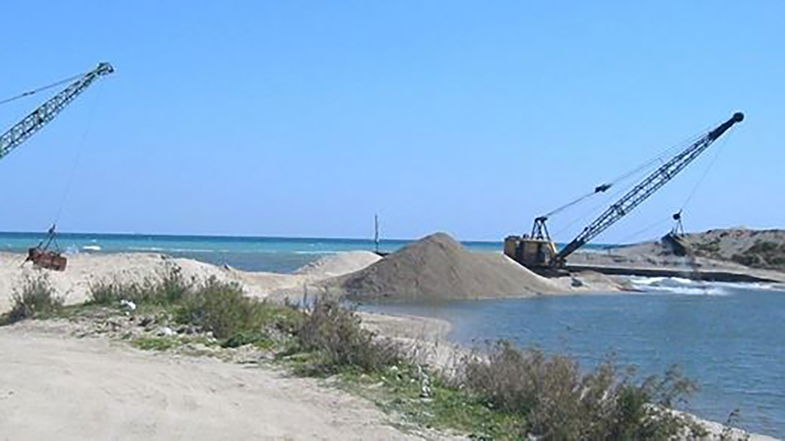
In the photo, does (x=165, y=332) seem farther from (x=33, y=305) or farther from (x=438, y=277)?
(x=438, y=277)

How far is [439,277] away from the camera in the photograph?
48.7 m

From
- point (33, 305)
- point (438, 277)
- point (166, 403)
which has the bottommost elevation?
point (166, 403)

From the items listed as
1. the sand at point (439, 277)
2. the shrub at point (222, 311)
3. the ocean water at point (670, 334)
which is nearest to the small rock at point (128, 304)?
the shrub at point (222, 311)

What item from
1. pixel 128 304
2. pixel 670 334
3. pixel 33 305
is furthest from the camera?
pixel 670 334

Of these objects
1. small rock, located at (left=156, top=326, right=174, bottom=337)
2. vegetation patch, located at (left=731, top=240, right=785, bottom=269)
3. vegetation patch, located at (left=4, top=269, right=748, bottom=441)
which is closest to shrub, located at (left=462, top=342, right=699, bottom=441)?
vegetation patch, located at (left=4, top=269, right=748, bottom=441)

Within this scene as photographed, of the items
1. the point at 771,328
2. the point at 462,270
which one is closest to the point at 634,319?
the point at 771,328

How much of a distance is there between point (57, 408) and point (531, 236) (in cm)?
6194

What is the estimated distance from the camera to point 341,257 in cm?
6588

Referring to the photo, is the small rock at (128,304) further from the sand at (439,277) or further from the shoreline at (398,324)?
the sand at (439,277)

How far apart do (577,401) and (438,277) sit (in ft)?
127

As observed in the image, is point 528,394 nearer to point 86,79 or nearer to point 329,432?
point 329,432

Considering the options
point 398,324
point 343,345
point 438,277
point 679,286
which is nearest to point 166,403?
point 343,345

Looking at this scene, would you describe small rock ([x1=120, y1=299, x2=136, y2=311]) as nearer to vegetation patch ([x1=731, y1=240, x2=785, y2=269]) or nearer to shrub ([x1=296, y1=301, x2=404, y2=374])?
shrub ([x1=296, y1=301, x2=404, y2=374])

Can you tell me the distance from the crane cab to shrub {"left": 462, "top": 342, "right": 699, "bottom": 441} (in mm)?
55038
